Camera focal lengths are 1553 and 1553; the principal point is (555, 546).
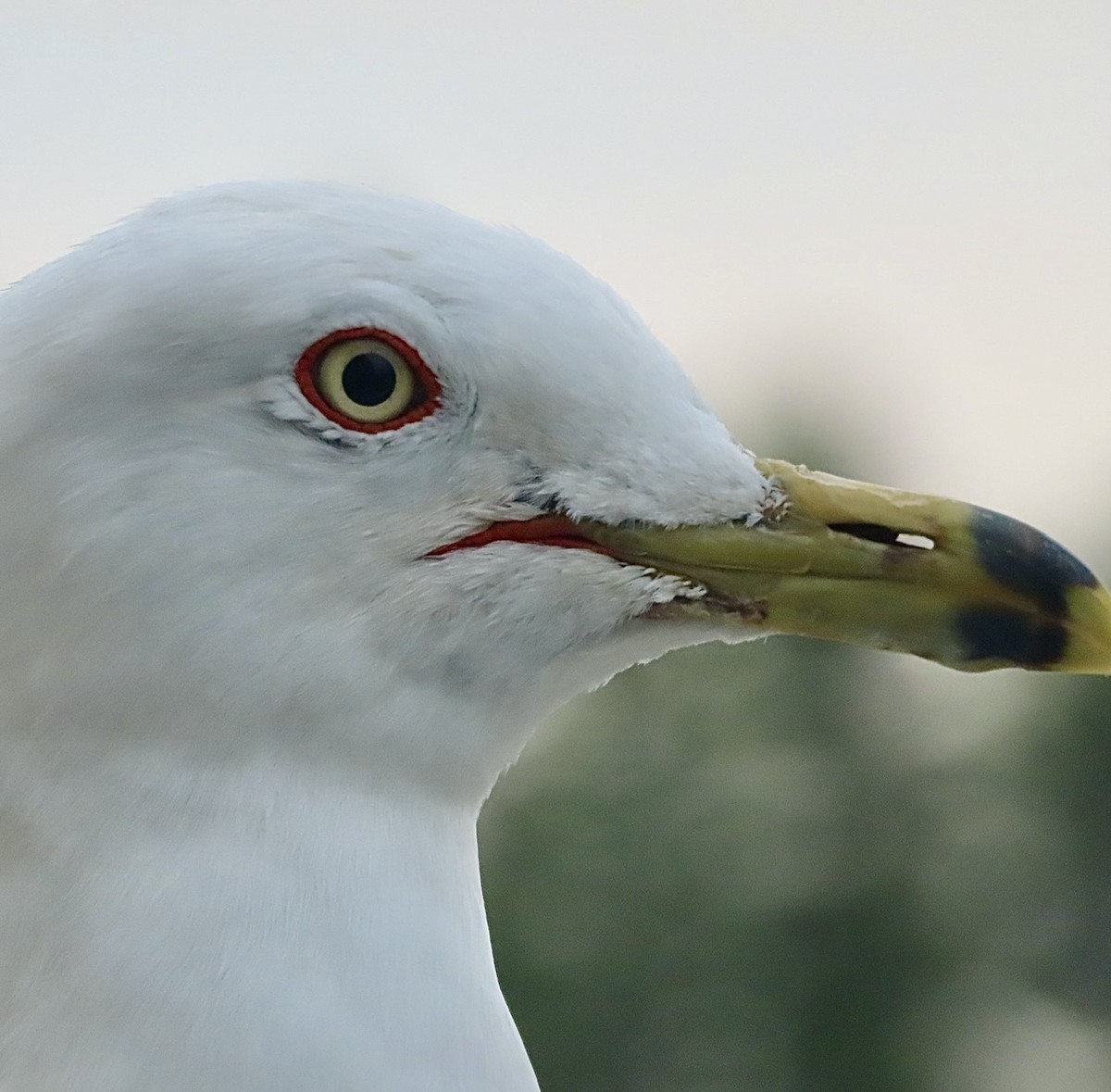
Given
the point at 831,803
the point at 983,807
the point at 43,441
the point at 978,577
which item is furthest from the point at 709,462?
the point at 983,807

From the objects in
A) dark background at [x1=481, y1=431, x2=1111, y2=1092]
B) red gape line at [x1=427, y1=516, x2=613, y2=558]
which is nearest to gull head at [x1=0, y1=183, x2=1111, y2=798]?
red gape line at [x1=427, y1=516, x2=613, y2=558]

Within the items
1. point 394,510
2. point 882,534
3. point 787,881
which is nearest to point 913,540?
point 882,534

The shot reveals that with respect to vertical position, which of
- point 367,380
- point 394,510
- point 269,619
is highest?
point 367,380

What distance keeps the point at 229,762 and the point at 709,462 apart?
654 mm

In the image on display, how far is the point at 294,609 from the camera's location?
1.71 meters

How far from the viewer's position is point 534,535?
1.80 m

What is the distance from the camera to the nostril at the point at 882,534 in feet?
6.24

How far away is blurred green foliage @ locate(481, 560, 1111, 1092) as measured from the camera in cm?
1177

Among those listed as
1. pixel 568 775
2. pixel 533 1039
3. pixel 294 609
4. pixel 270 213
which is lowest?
pixel 533 1039

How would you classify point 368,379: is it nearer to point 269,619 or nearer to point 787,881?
point 269,619

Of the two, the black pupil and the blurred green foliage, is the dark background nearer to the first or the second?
the blurred green foliage

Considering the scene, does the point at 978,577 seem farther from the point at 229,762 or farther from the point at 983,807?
the point at 983,807

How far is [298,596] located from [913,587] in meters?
0.74

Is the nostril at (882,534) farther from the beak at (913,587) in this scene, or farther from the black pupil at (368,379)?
the black pupil at (368,379)
